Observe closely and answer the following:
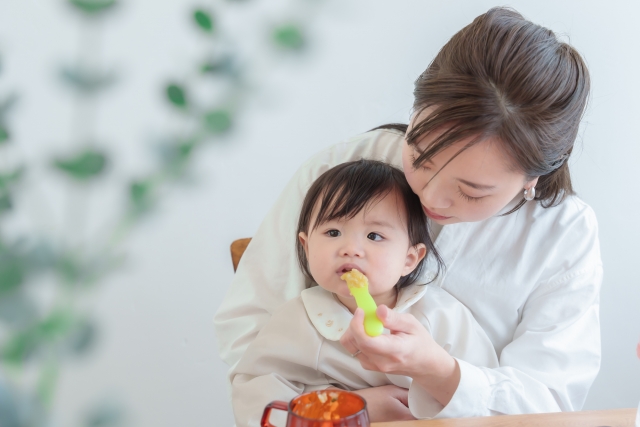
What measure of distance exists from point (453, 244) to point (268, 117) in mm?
752

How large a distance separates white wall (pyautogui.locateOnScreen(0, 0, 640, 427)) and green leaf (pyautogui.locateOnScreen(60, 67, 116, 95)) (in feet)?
0.11

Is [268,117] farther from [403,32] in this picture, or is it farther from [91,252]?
[91,252]

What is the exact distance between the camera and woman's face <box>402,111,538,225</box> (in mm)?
1133

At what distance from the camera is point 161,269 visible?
1.98 m

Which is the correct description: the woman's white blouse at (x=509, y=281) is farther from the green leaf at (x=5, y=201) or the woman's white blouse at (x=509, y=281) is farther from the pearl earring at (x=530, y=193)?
the green leaf at (x=5, y=201)

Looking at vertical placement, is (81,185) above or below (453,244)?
above

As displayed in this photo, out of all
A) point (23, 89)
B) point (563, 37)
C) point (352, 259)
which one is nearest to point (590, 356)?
point (352, 259)

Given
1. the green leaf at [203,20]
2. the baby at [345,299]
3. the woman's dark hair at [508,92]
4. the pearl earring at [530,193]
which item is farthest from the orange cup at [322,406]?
the green leaf at [203,20]

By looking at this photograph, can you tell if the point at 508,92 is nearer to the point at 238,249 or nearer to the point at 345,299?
the point at 345,299

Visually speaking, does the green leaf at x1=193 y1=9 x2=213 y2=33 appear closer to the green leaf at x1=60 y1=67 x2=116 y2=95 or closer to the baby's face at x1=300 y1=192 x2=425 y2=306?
the green leaf at x1=60 y1=67 x2=116 y2=95

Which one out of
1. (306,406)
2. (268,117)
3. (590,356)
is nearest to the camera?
(306,406)

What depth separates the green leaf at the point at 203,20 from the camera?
185 centimetres

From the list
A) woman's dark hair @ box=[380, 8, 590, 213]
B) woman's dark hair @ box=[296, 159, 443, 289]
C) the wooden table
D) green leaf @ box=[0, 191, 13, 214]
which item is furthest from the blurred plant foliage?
the wooden table

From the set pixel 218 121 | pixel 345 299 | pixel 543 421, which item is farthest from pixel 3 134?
pixel 543 421
